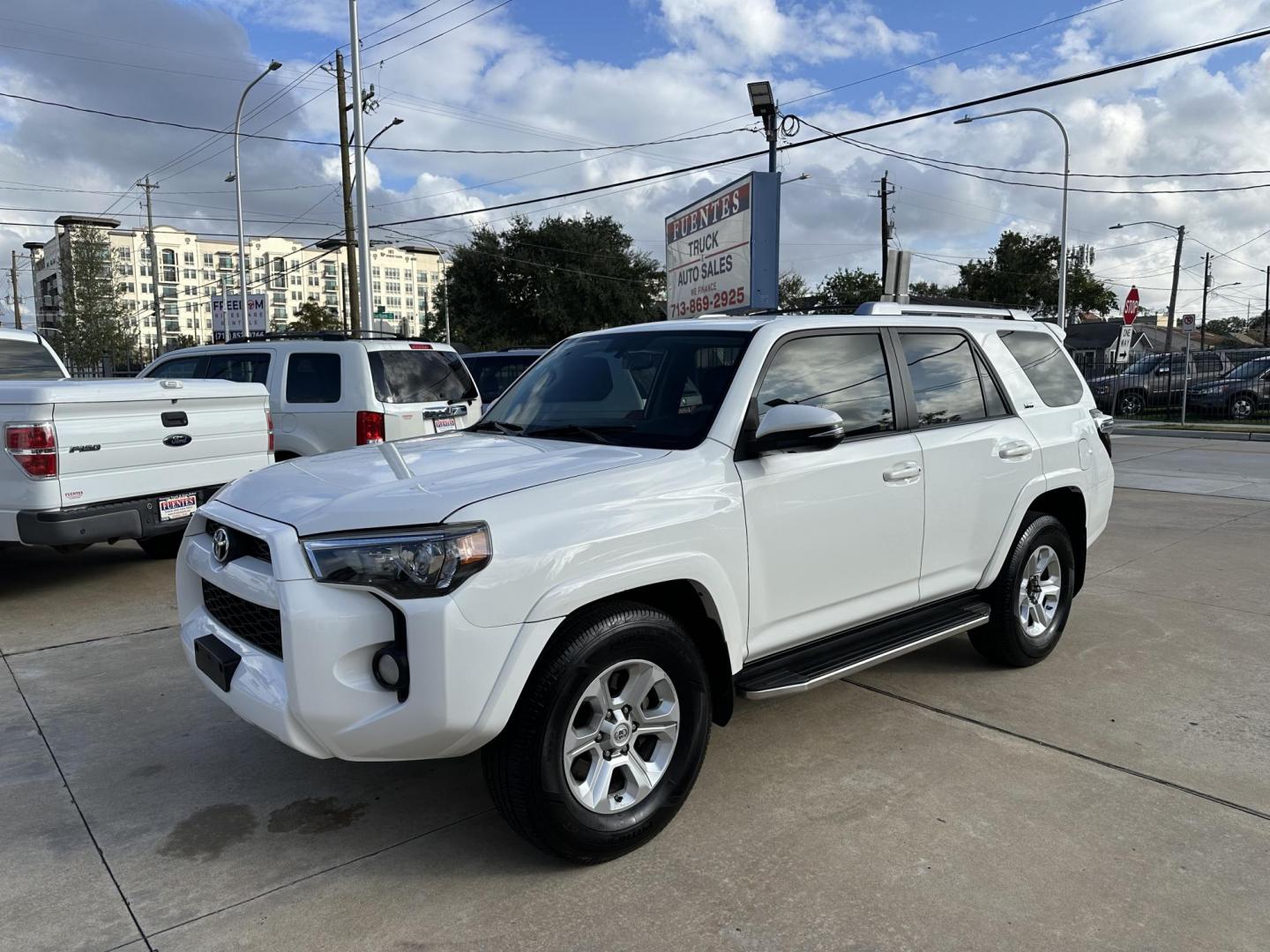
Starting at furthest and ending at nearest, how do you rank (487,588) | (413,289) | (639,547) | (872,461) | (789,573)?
(413,289), (872,461), (789,573), (639,547), (487,588)

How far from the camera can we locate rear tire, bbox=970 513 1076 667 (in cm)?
463

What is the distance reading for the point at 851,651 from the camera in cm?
373

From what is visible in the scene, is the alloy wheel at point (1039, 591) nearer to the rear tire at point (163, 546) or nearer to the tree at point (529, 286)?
the rear tire at point (163, 546)

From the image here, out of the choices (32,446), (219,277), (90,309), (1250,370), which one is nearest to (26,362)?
(32,446)

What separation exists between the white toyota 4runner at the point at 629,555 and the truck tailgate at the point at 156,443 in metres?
3.04

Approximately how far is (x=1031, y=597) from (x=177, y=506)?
554cm

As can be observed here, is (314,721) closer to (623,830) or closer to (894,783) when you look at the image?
(623,830)

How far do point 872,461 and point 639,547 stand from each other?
4.35 feet

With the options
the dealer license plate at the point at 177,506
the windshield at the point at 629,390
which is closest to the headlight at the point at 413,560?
the windshield at the point at 629,390

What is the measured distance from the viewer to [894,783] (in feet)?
11.8

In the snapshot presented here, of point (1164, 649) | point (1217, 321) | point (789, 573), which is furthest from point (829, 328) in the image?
point (1217, 321)

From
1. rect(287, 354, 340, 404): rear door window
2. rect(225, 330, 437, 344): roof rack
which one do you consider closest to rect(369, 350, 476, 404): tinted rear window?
rect(225, 330, 437, 344): roof rack

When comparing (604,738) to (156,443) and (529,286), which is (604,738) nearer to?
(156,443)

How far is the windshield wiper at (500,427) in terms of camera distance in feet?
13.4
